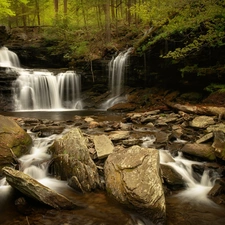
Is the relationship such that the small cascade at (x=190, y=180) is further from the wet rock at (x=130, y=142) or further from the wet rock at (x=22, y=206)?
the wet rock at (x=22, y=206)

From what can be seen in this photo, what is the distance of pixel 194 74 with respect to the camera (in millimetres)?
13547

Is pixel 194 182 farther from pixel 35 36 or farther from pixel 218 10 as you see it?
pixel 35 36

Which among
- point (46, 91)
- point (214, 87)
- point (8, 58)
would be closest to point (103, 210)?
point (214, 87)

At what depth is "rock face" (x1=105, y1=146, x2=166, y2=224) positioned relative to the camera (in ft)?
13.4

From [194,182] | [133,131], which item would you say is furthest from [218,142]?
[133,131]

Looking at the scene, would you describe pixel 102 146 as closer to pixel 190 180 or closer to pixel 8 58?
pixel 190 180

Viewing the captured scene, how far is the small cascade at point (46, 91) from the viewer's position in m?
16.7

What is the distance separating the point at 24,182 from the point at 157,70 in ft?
40.5

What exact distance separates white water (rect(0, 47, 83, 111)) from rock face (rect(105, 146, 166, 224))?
12.6m

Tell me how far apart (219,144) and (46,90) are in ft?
43.3

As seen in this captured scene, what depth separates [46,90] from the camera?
666 inches

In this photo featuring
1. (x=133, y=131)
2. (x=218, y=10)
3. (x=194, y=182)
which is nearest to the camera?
(x=194, y=182)

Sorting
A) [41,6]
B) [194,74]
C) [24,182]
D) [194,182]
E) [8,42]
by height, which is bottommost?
[194,182]

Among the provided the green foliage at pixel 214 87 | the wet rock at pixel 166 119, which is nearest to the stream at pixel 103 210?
the wet rock at pixel 166 119
